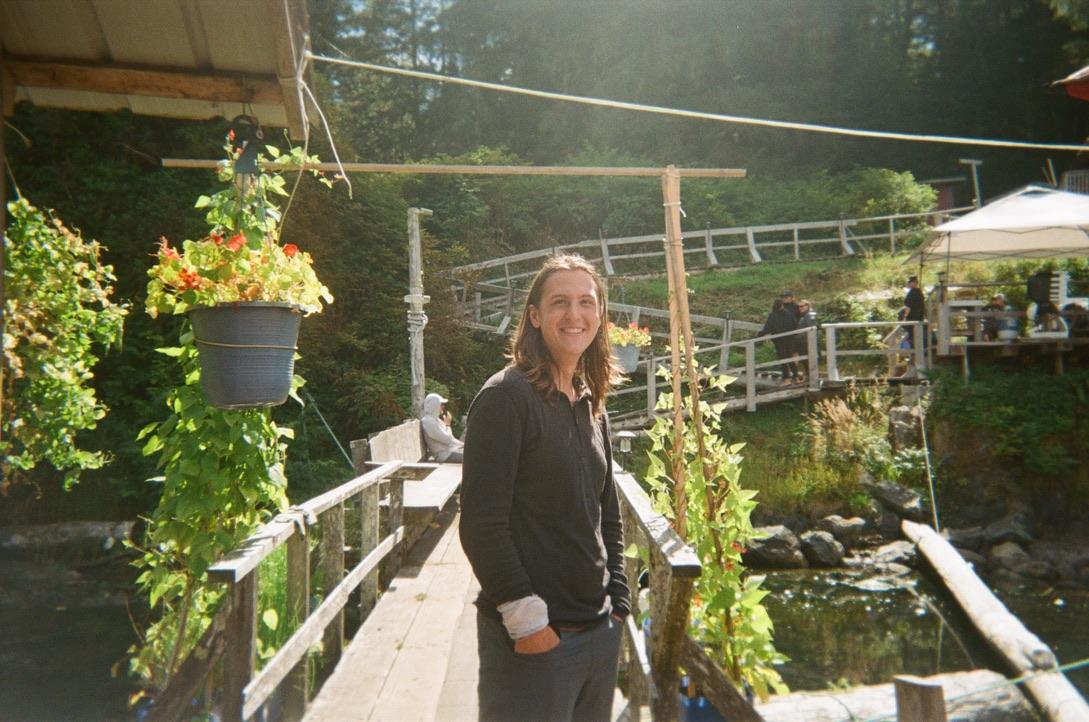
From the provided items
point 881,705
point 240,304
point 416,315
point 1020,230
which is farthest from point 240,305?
point 1020,230

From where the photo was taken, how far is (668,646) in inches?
124

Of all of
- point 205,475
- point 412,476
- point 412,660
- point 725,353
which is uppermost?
point 725,353

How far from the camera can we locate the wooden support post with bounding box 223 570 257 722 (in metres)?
2.77

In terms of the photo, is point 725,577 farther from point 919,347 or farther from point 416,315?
point 919,347

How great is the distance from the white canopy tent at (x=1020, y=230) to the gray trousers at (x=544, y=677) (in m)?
12.2

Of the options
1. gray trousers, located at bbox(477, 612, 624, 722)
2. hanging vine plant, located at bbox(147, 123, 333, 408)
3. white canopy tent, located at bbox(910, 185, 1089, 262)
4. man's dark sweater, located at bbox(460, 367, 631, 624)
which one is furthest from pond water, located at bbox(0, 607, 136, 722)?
white canopy tent, located at bbox(910, 185, 1089, 262)

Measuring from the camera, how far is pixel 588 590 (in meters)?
2.02

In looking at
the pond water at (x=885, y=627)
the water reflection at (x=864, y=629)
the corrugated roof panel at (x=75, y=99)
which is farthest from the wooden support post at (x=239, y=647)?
the pond water at (x=885, y=627)

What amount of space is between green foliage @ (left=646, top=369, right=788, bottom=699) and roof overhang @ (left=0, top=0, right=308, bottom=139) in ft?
7.17

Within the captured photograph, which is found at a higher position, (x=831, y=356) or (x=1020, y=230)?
(x=1020, y=230)

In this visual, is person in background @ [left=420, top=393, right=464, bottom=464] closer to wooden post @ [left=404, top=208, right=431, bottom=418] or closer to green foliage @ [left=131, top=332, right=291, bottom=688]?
wooden post @ [left=404, top=208, right=431, bottom=418]

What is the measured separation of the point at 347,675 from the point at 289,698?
10.5 inches

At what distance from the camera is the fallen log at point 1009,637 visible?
5829 mm

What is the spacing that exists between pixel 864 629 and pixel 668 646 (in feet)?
23.3
